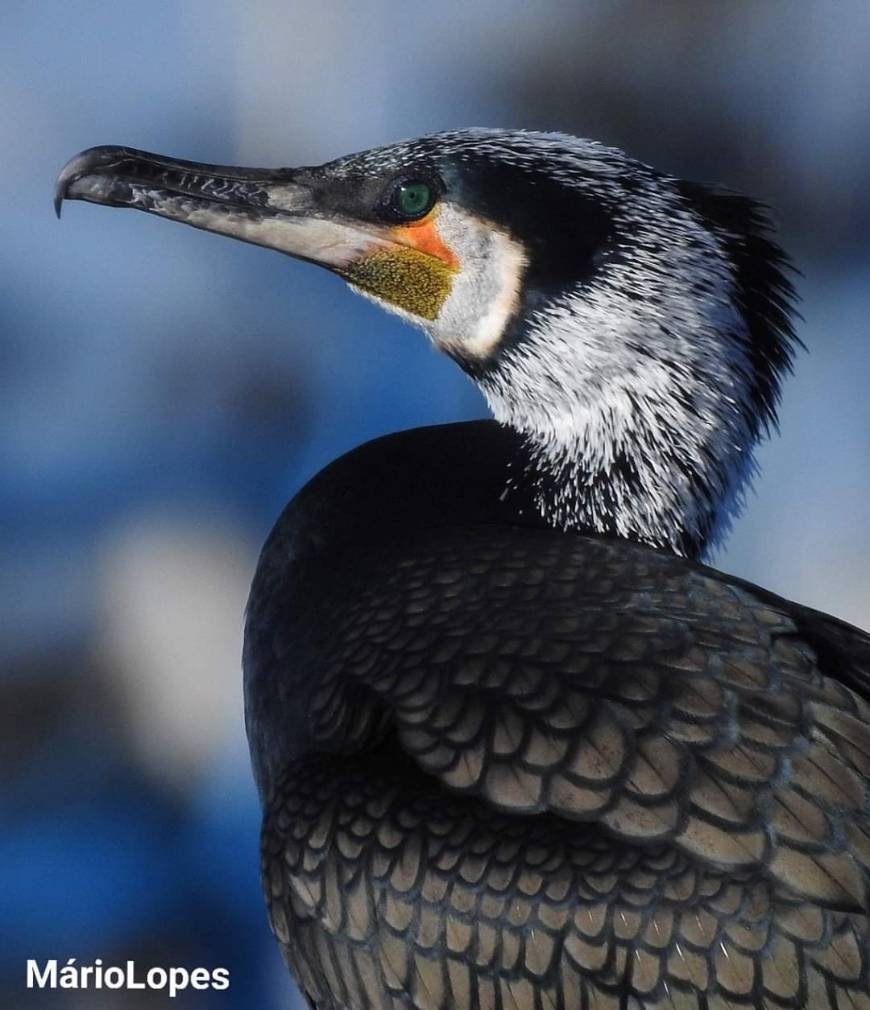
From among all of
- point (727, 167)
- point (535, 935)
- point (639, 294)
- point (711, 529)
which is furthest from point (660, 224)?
point (727, 167)

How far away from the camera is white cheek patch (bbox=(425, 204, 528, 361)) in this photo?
83 cm

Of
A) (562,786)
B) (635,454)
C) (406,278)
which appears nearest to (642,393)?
(635,454)

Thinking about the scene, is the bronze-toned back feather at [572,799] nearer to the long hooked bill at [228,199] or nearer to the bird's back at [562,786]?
the bird's back at [562,786]

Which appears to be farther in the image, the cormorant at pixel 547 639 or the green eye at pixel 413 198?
the green eye at pixel 413 198

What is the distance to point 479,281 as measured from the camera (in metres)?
0.84

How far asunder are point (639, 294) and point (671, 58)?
26.3 inches

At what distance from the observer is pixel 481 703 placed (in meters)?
0.73

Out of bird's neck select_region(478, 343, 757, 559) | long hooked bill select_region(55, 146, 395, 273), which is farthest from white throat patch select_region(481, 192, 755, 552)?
long hooked bill select_region(55, 146, 395, 273)

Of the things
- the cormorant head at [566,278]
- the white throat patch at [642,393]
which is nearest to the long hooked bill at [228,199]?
the cormorant head at [566,278]

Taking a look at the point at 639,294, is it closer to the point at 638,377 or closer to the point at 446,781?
the point at 638,377

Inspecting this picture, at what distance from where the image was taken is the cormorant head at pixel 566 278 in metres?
0.82

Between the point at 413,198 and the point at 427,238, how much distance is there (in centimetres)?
2

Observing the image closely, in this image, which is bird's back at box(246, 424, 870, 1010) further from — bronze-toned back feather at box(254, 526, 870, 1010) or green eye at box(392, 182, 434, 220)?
green eye at box(392, 182, 434, 220)

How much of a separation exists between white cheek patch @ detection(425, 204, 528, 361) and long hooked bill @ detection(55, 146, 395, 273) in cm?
4
